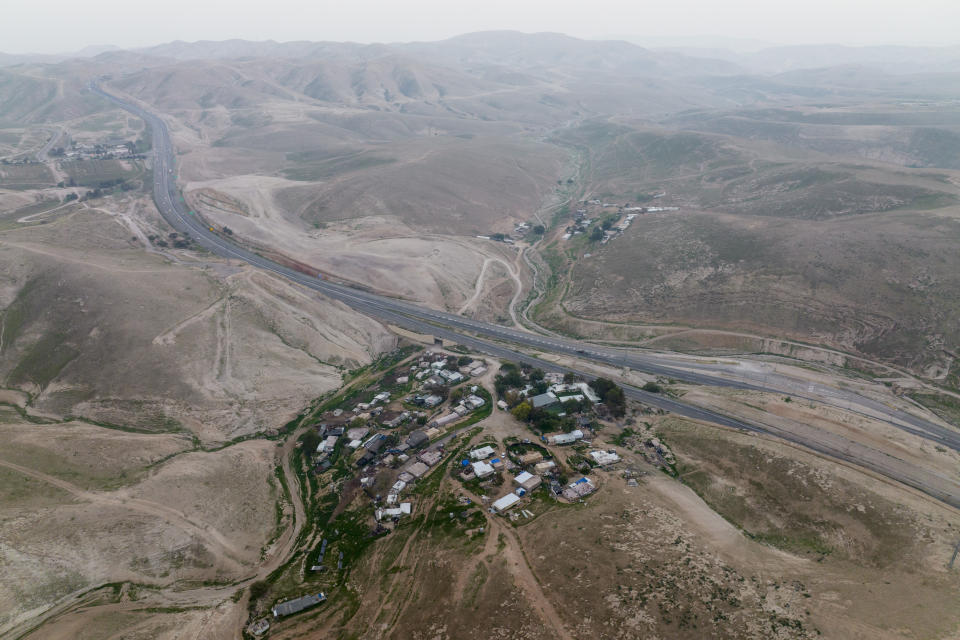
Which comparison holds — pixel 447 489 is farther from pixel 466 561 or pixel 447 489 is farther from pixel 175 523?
pixel 175 523

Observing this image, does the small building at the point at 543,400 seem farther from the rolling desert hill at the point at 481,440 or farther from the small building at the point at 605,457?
the small building at the point at 605,457

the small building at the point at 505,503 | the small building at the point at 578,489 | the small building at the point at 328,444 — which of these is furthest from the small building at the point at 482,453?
the small building at the point at 328,444

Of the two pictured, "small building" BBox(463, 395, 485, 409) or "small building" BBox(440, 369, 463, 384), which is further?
"small building" BBox(440, 369, 463, 384)

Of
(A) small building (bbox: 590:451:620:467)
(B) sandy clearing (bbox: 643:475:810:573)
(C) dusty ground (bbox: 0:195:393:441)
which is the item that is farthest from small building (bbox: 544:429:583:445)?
(C) dusty ground (bbox: 0:195:393:441)

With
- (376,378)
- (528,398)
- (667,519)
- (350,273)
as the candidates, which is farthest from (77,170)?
(667,519)

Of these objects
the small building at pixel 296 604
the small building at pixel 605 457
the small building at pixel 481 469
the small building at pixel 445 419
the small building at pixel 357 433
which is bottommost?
the small building at pixel 296 604

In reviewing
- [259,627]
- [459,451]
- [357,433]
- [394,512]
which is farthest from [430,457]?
[259,627]

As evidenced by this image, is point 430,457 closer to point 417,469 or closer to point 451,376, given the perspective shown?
point 417,469

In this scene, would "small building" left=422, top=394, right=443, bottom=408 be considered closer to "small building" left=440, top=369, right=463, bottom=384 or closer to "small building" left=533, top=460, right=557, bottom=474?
"small building" left=440, top=369, right=463, bottom=384
